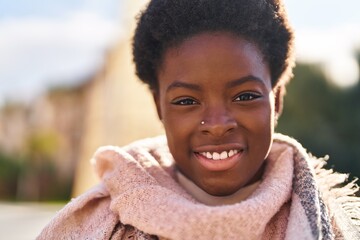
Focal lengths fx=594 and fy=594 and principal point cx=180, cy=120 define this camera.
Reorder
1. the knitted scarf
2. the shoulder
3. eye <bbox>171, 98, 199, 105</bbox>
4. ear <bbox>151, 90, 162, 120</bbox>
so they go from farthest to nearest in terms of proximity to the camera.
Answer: ear <bbox>151, 90, 162, 120</bbox> → the shoulder → eye <bbox>171, 98, 199, 105</bbox> → the knitted scarf

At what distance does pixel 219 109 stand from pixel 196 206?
0.27 meters

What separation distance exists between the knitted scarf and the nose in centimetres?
19

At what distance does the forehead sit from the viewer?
1.60 m

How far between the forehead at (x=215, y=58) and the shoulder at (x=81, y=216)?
429mm

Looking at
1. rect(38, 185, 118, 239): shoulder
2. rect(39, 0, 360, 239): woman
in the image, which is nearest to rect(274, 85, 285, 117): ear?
rect(39, 0, 360, 239): woman

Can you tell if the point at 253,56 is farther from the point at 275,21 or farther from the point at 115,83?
the point at 115,83

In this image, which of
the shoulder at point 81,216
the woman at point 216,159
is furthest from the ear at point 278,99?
the shoulder at point 81,216

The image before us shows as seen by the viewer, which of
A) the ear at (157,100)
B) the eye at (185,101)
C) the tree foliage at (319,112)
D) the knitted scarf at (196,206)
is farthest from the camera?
the tree foliage at (319,112)

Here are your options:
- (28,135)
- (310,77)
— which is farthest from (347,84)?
(28,135)

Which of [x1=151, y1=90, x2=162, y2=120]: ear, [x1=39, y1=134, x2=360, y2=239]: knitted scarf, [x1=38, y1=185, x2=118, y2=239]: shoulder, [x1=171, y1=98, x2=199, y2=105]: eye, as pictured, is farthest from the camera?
[x1=151, y1=90, x2=162, y2=120]: ear

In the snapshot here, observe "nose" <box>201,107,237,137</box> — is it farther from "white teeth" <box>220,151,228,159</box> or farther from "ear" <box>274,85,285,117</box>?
"ear" <box>274,85,285,117</box>

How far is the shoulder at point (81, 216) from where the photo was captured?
69.5 inches

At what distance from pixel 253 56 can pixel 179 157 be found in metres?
0.36

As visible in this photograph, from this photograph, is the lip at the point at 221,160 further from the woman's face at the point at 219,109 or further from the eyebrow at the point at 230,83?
A: the eyebrow at the point at 230,83
